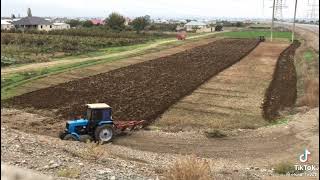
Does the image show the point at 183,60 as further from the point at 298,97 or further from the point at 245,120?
the point at 245,120

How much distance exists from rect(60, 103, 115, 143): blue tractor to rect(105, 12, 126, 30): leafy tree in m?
89.2

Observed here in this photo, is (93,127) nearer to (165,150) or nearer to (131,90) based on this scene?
(165,150)

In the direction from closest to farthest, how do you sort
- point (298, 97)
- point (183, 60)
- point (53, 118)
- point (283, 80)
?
point (53, 118)
point (298, 97)
point (283, 80)
point (183, 60)

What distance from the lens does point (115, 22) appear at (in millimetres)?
105500

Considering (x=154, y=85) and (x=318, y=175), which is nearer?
(x=318, y=175)

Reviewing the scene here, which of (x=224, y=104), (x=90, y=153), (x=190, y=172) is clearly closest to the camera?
(x=190, y=172)

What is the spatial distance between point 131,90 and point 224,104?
5953mm

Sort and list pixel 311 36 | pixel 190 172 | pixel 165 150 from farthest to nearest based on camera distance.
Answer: pixel 311 36, pixel 165 150, pixel 190 172

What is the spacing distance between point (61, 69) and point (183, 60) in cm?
1247

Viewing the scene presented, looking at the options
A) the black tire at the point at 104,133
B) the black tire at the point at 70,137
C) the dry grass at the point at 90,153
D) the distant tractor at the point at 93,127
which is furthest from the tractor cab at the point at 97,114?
the dry grass at the point at 90,153

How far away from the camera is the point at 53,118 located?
20375 millimetres

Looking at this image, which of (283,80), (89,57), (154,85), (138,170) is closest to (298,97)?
(283,80)
